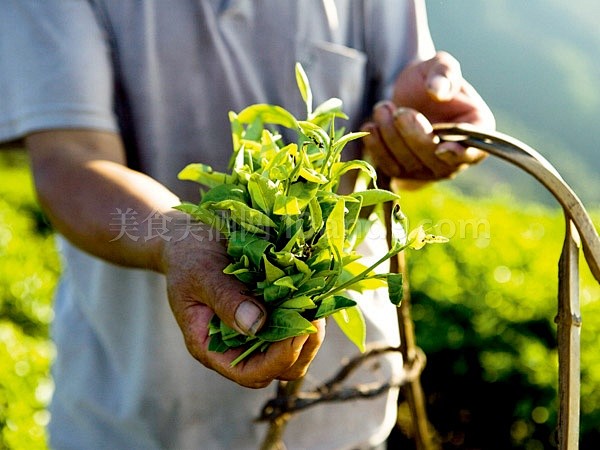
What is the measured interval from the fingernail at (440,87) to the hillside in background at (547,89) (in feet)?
12.6

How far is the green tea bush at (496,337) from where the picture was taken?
2.26 m

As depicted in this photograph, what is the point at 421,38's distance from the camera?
1299 millimetres

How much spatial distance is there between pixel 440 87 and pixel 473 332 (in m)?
1.64

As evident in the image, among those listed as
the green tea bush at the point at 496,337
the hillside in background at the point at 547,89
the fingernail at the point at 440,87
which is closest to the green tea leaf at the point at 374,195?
the fingernail at the point at 440,87

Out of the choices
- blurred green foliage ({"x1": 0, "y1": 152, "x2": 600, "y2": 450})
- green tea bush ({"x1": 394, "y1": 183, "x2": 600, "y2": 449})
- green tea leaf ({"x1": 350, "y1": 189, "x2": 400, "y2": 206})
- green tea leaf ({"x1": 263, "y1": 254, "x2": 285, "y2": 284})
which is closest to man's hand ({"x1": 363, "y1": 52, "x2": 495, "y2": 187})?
green tea leaf ({"x1": 350, "y1": 189, "x2": 400, "y2": 206})

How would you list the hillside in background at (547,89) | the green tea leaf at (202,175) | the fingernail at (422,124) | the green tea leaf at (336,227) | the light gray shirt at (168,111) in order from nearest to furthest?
the green tea leaf at (336,227), the green tea leaf at (202,175), the fingernail at (422,124), the light gray shirt at (168,111), the hillside in background at (547,89)

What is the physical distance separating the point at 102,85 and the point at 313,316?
60 cm

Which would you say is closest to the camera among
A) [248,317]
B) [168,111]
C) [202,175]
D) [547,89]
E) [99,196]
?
[248,317]

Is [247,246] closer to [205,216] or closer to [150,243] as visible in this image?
[205,216]

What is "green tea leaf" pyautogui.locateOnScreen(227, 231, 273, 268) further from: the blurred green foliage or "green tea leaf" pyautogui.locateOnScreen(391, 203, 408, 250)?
the blurred green foliage

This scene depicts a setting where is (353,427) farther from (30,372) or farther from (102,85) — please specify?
(30,372)

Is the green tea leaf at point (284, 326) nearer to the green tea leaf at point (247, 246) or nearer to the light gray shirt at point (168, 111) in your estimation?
the green tea leaf at point (247, 246)

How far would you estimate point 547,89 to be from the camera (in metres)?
Answer: 6.25

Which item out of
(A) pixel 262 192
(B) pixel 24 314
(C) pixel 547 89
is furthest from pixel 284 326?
(C) pixel 547 89
